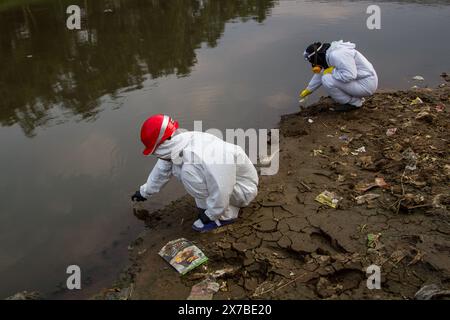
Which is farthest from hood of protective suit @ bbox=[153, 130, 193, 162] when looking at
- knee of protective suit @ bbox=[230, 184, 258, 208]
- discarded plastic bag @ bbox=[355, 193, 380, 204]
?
discarded plastic bag @ bbox=[355, 193, 380, 204]

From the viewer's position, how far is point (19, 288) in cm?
364

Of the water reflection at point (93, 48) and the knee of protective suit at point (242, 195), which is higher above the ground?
the water reflection at point (93, 48)

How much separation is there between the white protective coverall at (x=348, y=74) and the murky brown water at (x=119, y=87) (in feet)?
2.99

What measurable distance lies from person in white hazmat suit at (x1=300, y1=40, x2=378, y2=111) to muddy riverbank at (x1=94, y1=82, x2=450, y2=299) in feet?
2.78

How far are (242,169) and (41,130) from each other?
396 cm

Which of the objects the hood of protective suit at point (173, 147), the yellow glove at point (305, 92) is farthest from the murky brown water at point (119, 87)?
the hood of protective suit at point (173, 147)

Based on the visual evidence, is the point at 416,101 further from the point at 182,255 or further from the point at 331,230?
the point at 182,255

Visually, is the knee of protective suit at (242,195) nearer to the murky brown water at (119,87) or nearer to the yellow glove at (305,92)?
the murky brown water at (119,87)

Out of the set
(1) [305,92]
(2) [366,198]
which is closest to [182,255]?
(2) [366,198]

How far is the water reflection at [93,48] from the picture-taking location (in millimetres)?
7082

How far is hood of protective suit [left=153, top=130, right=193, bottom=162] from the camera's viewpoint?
3.51 meters
